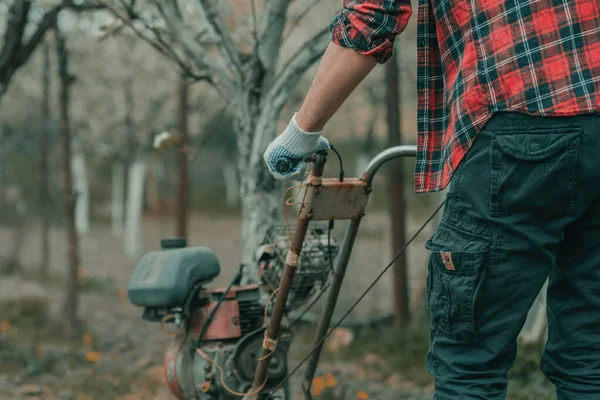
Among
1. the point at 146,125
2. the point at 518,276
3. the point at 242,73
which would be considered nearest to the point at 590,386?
the point at 518,276

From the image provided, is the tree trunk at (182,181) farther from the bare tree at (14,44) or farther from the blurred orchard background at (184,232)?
the bare tree at (14,44)

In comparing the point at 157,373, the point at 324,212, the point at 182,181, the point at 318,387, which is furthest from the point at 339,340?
the point at 182,181

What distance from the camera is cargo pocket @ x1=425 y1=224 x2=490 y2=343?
1.66 meters

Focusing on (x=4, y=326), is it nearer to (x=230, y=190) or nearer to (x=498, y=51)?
(x=498, y=51)

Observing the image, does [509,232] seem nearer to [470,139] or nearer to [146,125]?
[470,139]

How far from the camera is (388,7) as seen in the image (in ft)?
5.83

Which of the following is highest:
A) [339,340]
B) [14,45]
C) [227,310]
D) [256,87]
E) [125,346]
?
[14,45]

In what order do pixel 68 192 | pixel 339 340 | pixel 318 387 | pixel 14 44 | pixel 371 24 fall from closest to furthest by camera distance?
pixel 371 24 < pixel 318 387 < pixel 14 44 < pixel 339 340 < pixel 68 192

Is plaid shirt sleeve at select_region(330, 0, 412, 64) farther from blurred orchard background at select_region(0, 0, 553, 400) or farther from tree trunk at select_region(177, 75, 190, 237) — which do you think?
tree trunk at select_region(177, 75, 190, 237)

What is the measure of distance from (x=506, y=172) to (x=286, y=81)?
6.76 ft

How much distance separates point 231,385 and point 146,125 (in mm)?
20714

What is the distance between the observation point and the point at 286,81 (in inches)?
140

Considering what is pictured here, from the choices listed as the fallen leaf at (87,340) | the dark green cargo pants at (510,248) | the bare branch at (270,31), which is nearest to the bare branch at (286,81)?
the bare branch at (270,31)

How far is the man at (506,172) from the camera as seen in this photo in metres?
1.62
